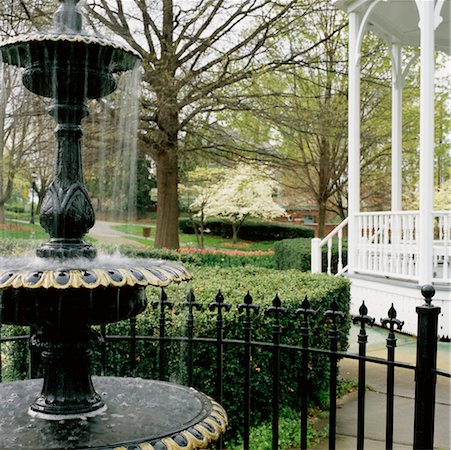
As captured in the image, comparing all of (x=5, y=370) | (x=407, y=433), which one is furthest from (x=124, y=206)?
(x=407, y=433)

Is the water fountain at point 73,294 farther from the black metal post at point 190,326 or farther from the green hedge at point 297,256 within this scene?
the green hedge at point 297,256

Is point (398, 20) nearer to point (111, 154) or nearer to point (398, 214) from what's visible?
point (398, 214)

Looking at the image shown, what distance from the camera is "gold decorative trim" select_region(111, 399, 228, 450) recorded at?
2506 mm

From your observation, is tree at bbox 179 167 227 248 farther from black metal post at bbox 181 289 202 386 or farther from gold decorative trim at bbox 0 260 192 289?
gold decorative trim at bbox 0 260 192 289

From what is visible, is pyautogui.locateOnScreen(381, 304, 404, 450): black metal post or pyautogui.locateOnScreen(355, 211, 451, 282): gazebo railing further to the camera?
pyautogui.locateOnScreen(355, 211, 451, 282): gazebo railing

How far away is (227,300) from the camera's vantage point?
17.1 ft

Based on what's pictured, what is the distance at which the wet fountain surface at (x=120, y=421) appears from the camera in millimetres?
2562

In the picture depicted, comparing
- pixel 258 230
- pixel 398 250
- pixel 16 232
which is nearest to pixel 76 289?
pixel 16 232

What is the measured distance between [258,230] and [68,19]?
2839cm

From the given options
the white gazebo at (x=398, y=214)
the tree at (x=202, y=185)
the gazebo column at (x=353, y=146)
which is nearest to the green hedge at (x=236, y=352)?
the white gazebo at (x=398, y=214)

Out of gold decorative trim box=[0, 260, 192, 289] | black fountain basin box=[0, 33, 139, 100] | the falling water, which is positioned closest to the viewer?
gold decorative trim box=[0, 260, 192, 289]

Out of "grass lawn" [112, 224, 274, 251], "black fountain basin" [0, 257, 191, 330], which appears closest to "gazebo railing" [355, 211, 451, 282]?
"black fountain basin" [0, 257, 191, 330]

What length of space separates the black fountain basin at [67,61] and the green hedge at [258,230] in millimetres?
27562

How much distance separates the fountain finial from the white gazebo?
695 cm
